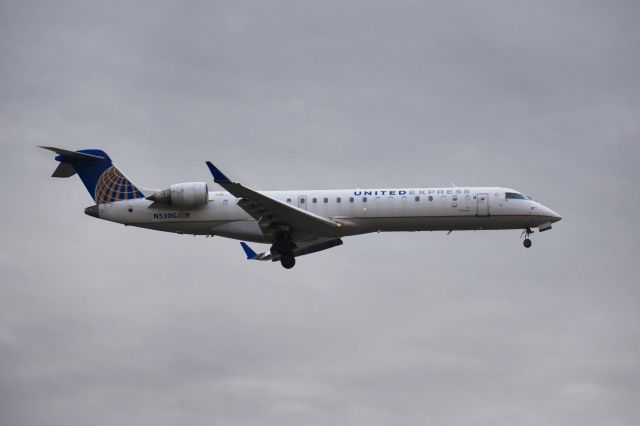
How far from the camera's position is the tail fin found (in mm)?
50344

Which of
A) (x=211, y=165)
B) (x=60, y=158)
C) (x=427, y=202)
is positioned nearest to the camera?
(x=211, y=165)

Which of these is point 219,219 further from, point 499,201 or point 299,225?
point 499,201

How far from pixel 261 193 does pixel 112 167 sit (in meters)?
8.76

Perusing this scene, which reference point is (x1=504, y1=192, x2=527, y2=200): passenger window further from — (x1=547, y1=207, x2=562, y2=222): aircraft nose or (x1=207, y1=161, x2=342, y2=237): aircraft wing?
(x1=207, y1=161, x2=342, y2=237): aircraft wing

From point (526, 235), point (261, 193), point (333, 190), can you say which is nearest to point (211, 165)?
point (261, 193)

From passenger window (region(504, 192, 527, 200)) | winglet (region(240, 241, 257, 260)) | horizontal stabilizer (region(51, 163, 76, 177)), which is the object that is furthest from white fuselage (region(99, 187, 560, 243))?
winglet (region(240, 241, 257, 260))

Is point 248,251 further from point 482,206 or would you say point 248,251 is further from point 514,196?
point 514,196

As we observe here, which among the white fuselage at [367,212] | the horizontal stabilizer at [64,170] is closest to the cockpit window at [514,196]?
the white fuselage at [367,212]

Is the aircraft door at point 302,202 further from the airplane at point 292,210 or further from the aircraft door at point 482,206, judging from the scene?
the aircraft door at point 482,206

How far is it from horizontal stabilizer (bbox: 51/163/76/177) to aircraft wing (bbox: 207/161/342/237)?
9131 millimetres

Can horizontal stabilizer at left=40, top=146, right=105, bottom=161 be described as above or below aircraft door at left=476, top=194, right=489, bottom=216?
above

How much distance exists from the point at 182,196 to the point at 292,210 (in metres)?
5.40

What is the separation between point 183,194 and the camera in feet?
160

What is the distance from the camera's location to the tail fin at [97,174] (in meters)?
50.3
